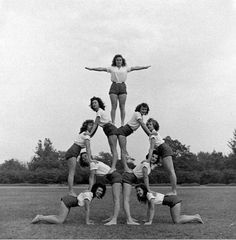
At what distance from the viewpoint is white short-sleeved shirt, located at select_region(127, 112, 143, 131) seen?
1146cm

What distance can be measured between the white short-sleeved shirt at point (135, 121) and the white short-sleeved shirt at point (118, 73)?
1.35 meters

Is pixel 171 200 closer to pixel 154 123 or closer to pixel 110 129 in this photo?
pixel 154 123

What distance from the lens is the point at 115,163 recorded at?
1160cm

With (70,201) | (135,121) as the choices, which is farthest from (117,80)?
(70,201)

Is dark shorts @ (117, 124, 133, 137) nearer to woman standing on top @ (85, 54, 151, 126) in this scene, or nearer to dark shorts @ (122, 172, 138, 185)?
woman standing on top @ (85, 54, 151, 126)

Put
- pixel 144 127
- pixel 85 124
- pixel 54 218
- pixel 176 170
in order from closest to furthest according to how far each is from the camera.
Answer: pixel 54 218
pixel 144 127
pixel 85 124
pixel 176 170

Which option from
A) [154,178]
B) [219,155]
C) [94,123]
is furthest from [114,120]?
[219,155]

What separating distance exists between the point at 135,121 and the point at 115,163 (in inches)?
53.3

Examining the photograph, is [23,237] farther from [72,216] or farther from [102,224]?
[72,216]

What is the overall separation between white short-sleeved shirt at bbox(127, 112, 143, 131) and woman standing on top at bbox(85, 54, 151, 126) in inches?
27.1

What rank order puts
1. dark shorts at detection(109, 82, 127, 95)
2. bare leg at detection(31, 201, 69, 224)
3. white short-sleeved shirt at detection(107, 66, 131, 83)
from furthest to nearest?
dark shorts at detection(109, 82, 127, 95) < white short-sleeved shirt at detection(107, 66, 131, 83) < bare leg at detection(31, 201, 69, 224)

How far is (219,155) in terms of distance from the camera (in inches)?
1950

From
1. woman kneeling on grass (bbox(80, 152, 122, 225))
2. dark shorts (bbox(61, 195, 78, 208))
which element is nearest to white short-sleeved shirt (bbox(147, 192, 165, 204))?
woman kneeling on grass (bbox(80, 152, 122, 225))

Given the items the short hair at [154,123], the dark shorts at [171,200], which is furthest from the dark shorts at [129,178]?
the short hair at [154,123]
